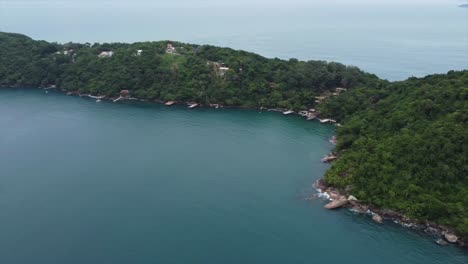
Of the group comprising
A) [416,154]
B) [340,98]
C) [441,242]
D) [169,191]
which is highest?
[340,98]

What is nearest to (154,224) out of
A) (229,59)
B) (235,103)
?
(235,103)

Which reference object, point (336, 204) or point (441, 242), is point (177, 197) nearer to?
point (336, 204)

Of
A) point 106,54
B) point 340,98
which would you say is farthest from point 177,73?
point 340,98

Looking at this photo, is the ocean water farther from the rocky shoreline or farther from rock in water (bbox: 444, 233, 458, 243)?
rock in water (bbox: 444, 233, 458, 243)

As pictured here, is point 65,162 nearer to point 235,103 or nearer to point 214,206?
point 214,206

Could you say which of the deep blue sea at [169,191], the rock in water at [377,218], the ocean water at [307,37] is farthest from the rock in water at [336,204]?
the ocean water at [307,37]

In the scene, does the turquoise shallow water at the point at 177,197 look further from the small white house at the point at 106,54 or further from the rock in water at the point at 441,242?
the small white house at the point at 106,54
